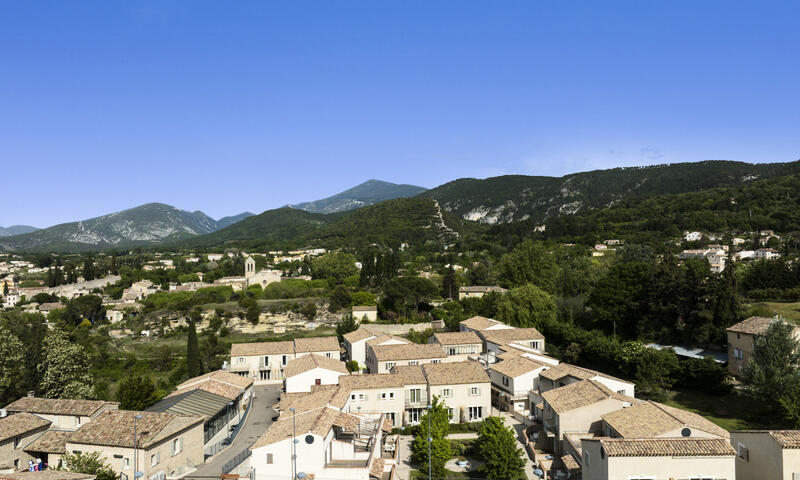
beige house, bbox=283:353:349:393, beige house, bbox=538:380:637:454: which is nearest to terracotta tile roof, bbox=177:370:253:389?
beige house, bbox=283:353:349:393

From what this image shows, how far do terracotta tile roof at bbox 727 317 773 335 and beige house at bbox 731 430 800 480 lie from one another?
12.2 meters

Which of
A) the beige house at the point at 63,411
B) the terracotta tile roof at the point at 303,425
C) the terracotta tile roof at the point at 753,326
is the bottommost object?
the beige house at the point at 63,411

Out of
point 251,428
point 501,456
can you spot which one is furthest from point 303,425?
point 251,428

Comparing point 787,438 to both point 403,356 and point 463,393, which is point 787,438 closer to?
point 463,393

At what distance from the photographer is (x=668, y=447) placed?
16859 millimetres

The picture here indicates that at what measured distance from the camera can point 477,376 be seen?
2978cm

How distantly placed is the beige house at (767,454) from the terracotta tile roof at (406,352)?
65.4ft

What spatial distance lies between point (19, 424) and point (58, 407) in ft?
7.81

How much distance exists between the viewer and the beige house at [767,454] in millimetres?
16828

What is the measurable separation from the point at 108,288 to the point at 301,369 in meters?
78.4

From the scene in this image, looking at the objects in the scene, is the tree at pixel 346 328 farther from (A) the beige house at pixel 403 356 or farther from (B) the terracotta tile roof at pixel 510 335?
(B) the terracotta tile roof at pixel 510 335

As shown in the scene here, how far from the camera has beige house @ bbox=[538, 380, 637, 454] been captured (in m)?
23.3

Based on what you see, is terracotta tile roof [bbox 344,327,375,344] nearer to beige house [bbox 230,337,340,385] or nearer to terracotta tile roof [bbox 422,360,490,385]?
beige house [bbox 230,337,340,385]

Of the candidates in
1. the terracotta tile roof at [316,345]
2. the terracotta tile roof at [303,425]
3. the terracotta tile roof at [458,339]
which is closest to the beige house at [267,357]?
the terracotta tile roof at [316,345]
